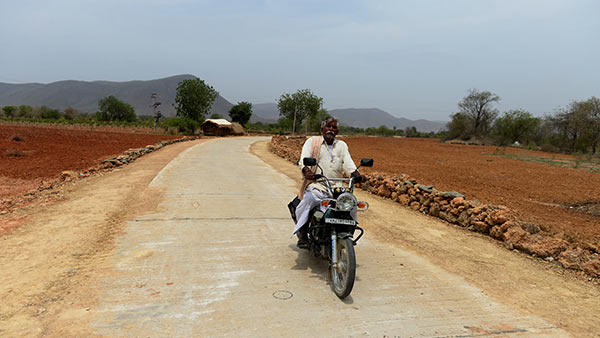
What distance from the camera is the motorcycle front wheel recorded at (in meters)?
3.35

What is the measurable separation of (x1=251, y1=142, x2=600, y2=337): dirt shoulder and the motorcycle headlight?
74.2 inches

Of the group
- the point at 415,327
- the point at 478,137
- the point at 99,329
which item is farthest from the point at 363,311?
the point at 478,137

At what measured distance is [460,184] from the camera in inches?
447

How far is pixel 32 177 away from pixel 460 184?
1326 centimetres

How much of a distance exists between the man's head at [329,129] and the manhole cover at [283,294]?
1.80 metres

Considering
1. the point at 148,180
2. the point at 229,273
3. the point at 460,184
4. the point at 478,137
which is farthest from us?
the point at 478,137

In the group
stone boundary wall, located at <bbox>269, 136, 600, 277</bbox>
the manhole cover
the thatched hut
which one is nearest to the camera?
the manhole cover

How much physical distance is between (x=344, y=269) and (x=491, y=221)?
3.96 meters

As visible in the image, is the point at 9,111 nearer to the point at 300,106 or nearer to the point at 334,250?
the point at 300,106

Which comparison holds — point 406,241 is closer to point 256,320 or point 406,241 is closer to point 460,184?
point 256,320

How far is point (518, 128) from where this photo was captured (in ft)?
191

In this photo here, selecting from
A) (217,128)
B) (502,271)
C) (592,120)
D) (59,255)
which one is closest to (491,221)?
(502,271)

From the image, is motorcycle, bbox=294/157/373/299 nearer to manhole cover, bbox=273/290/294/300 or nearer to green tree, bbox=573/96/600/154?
manhole cover, bbox=273/290/294/300

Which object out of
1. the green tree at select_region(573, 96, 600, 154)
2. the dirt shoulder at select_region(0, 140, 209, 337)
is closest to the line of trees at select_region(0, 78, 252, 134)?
the dirt shoulder at select_region(0, 140, 209, 337)
